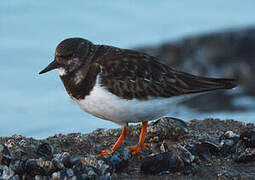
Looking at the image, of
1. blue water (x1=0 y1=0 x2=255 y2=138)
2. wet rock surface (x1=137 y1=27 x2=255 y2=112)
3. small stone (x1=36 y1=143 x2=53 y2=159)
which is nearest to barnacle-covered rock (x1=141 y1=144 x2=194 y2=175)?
small stone (x1=36 y1=143 x2=53 y2=159)

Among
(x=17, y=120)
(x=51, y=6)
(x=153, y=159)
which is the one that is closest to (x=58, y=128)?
(x=17, y=120)

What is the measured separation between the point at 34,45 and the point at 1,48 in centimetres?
69

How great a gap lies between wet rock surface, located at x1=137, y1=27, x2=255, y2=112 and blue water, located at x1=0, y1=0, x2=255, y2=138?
46 cm

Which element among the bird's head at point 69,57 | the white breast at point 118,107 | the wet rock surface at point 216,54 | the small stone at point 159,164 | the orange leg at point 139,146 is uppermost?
the wet rock surface at point 216,54

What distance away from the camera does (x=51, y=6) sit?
1366cm

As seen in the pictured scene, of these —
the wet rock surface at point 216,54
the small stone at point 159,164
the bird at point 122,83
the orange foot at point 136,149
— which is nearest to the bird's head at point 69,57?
the bird at point 122,83

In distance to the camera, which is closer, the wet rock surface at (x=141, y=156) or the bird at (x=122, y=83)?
the wet rock surface at (x=141, y=156)

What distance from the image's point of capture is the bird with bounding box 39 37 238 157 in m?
4.95

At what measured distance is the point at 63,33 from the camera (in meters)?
11.7

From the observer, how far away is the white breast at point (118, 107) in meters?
4.90

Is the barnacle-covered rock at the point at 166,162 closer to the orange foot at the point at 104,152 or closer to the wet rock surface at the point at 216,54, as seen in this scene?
the orange foot at the point at 104,152

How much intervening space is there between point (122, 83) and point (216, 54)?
714 cm

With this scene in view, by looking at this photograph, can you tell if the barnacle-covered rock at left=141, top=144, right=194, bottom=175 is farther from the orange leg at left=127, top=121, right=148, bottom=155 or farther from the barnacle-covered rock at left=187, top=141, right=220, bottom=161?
the orange leg at left=127, top=121, right=148, bottom=155

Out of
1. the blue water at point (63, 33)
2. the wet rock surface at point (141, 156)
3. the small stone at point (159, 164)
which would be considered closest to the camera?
the wet rock surface at point (141, 156)
